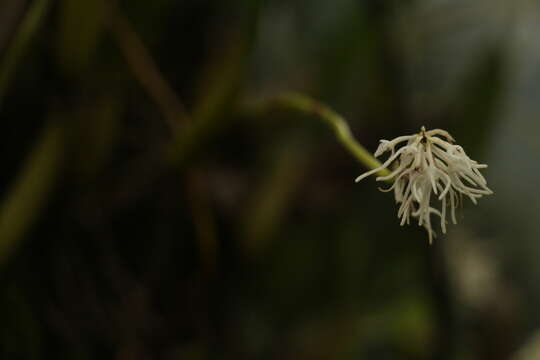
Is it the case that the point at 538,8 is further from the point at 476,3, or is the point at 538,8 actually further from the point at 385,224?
the point at 385,224

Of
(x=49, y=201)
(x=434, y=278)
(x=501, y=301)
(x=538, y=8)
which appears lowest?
(x=501, y=301)

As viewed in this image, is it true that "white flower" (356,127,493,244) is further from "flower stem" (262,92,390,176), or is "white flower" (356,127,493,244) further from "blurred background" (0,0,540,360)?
"blurred background" (0,0,540,360)

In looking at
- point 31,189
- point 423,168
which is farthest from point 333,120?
point 31,189

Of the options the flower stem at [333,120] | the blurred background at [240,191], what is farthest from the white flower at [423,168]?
the blurred background at [240,191]

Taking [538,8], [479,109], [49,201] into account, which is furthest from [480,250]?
[49,201]

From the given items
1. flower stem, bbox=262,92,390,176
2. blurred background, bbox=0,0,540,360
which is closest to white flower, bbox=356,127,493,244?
flower stem, bbox=262,92,390,176

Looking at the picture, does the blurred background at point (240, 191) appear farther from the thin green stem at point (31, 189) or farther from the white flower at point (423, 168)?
the white flower at point (423, 168)
